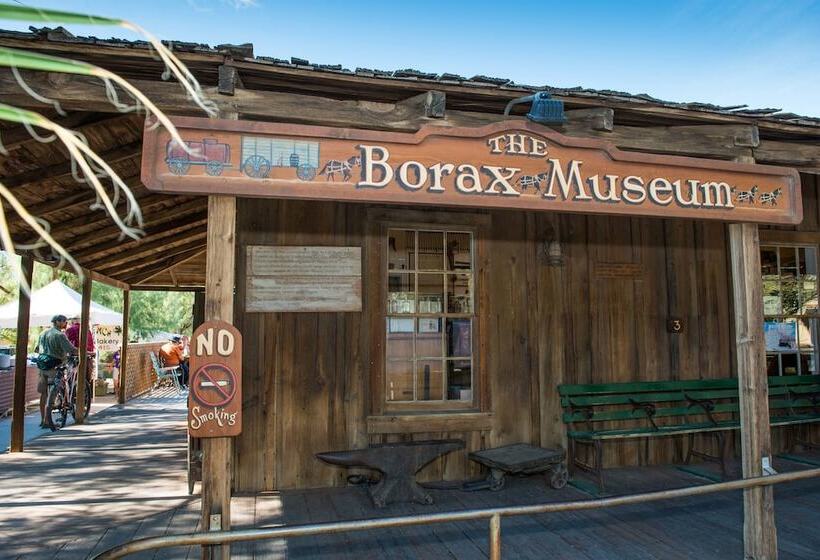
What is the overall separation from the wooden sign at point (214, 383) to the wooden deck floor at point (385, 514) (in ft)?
4.29

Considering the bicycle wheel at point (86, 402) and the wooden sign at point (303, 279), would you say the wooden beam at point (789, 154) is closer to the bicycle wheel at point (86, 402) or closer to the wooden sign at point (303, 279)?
the wooden sign at point (303, 279)

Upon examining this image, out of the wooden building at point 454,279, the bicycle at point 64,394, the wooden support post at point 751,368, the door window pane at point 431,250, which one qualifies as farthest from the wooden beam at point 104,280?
the wooden support post at point 751,368

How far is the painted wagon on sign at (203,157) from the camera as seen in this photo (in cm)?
290

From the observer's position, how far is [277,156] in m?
3.08

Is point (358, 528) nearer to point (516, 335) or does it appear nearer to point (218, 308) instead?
point (218, 308)

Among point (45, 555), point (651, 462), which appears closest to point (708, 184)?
point (651, 462)

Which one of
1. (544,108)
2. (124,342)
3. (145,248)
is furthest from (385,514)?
(124,342)

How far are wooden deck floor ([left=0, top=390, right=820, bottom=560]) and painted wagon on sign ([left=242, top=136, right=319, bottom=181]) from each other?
2.45 m

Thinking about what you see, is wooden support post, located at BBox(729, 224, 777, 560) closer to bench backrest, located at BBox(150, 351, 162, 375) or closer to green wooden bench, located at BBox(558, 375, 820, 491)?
green wooden bench, located at BBox(558, 375, 820, 491)

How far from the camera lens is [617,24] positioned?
1938 centimetres

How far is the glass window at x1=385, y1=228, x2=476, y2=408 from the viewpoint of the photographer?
543cm

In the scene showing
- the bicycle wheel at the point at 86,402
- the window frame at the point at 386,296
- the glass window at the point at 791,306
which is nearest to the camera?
the window frame at the point at 386,296

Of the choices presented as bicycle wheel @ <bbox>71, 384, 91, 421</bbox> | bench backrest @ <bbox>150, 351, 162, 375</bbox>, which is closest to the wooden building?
bicycle wheel @ <bbox>71, 384, 91, 421</bbox>

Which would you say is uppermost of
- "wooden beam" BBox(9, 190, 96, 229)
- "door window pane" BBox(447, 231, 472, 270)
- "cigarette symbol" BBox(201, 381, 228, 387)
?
"wooden beam" BBox(9, 190, 96, 229)
